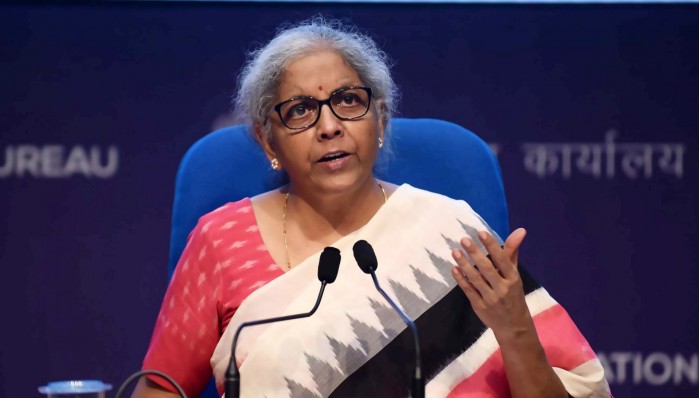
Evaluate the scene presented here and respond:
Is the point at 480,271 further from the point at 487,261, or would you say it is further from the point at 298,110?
the point at 298,110

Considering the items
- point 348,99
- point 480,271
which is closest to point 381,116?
point 348,99

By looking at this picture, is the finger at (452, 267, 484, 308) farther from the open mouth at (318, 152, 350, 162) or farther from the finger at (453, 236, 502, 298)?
the open mouth at (318, 152, 350, 162)

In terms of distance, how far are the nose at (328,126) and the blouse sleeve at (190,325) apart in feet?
1.14

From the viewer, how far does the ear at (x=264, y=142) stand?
7.11 ft

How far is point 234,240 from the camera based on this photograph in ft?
6.97

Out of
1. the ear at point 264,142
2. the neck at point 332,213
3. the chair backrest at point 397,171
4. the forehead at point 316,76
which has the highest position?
the forehead at point 316,76

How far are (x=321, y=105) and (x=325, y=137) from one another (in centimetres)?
7

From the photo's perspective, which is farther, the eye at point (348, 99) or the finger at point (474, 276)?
the eye at point (348, 99)

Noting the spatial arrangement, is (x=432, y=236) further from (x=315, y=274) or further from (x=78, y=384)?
(x=78, y=384)

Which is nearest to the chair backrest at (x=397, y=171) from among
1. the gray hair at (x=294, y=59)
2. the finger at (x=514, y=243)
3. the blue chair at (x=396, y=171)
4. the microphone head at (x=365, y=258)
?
the blue chair at (x=396, y=171)

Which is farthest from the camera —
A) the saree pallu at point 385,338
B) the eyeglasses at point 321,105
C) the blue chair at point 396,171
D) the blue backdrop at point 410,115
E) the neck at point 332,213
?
the blue backdrop at point 410,115

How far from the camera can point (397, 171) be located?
2334 millimetres

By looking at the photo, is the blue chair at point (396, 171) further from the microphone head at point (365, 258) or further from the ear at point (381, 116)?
the microphone head at point (365, 258)

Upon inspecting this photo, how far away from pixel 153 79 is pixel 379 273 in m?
1.17
